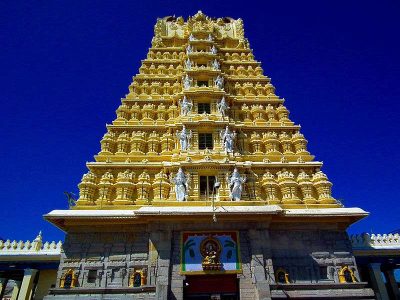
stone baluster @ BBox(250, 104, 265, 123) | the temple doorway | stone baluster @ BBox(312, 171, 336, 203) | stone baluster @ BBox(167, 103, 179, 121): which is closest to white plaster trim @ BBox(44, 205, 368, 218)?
stone baluster @ BBox(312, 171, 336, 203)

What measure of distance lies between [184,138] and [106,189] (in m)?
6.28

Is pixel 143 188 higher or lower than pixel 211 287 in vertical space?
higher

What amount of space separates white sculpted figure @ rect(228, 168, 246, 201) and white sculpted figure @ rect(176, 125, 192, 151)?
3.98m

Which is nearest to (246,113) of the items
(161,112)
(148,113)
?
(161,112)

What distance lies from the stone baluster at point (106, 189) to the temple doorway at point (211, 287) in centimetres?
710

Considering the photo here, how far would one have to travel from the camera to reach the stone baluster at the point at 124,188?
19953 mm

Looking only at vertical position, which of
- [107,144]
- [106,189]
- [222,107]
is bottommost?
[106,189]

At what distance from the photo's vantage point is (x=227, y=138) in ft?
74.3

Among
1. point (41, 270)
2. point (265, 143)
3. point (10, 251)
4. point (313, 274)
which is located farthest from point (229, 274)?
point (10, 251)

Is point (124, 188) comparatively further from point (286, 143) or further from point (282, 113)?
point (282, 113)

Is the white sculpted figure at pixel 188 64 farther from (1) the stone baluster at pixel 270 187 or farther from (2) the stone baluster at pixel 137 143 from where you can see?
(1) the stone baluster at pixel 270 187

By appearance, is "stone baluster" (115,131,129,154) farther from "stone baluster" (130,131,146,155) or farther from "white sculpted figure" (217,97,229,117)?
"white sculpted figure" (217,97,229,117)

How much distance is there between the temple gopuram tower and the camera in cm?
1709

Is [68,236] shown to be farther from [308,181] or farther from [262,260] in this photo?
[308,181]
